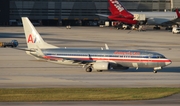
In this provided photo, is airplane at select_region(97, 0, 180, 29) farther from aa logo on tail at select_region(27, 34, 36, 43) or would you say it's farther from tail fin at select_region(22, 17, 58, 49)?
aa logo on tail at select_region(27, 34, 36, 43)

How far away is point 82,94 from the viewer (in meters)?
39.9

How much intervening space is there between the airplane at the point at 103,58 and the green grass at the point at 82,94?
39.0 feet

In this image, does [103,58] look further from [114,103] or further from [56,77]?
[114,103]

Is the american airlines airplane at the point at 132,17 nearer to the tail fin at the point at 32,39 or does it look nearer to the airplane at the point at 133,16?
the airplane at the point at 133,16

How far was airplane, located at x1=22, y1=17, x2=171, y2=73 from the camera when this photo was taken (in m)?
55.1

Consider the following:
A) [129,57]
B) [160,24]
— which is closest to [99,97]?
[129,57]

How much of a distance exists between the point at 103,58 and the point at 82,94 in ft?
54.3

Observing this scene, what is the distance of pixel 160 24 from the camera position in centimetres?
16038

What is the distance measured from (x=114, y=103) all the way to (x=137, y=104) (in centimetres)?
155

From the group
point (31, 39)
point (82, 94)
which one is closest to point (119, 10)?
point (31, 39)

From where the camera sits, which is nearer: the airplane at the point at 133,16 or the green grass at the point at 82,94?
the green grass at the point at 82,94

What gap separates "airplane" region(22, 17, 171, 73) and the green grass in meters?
11.9

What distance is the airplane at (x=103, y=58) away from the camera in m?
55.1

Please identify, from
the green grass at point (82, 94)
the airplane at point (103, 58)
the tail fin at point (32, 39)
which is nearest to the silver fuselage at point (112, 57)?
the airplane at point (103, 58)
